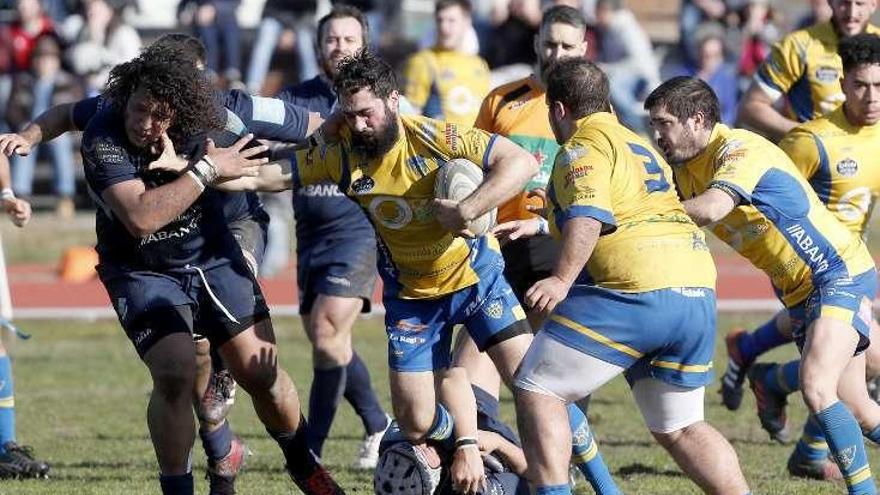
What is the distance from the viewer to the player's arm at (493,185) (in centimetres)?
624

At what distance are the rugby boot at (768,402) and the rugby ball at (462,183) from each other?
270 cm

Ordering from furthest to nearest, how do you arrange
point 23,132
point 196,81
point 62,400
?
1. point 62,400
2. point 23,132
3. point 196,81

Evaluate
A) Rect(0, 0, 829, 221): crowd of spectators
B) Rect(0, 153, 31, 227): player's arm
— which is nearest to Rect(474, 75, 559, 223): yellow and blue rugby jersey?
Rect(0, 153, 31, 227): player's arm

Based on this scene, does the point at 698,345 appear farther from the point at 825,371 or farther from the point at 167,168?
the point at 167,168

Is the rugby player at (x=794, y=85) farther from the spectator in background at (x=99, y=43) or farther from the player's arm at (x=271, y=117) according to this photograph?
the spectator in background at (x=99, y=43)

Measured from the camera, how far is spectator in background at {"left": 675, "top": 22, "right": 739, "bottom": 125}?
16516 mm

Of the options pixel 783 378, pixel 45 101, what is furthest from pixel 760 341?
pixel 45 101

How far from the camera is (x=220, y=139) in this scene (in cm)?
680

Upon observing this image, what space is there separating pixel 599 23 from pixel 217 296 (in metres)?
11.8

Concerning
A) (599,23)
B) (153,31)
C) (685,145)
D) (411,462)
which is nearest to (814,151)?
(685,145)

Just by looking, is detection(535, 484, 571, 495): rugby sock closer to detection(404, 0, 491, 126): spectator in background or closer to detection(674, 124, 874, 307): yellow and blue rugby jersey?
detection(674, 124, 874, 307): yellow and blue rugby jersey

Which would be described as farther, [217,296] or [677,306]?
[217,296]

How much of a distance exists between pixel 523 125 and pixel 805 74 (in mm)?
1996

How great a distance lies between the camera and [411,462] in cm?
651
